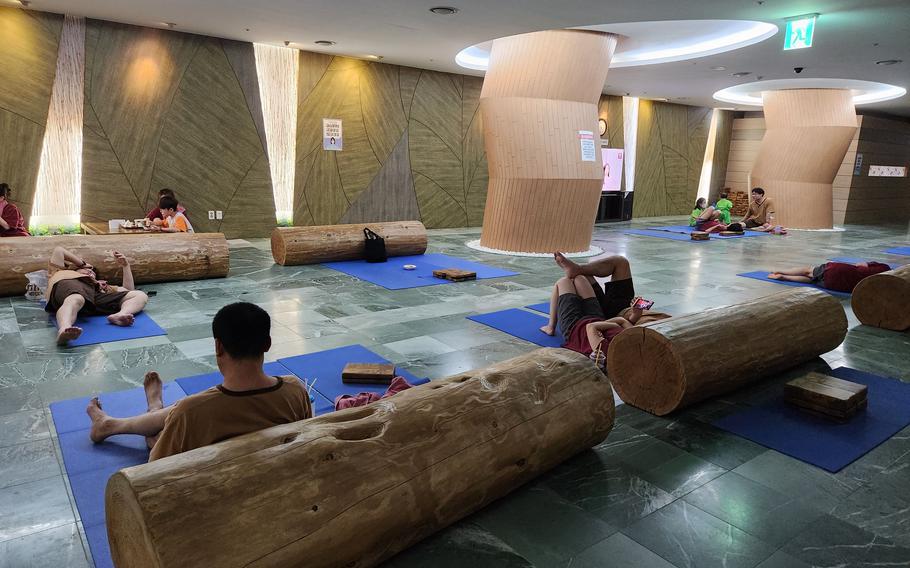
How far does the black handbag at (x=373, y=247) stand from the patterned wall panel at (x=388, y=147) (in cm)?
334

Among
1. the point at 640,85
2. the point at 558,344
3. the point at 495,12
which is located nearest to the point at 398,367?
the point at 558,344

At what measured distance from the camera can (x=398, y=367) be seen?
14.0 ft

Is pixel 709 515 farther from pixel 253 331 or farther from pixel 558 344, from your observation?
pixel 558 344

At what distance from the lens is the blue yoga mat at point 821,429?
10.1 feet

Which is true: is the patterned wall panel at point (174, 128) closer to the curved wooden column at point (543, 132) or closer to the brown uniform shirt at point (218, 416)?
the curved wooden column at point (543, 132)

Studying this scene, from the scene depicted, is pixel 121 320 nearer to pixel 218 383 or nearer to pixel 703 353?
pixel 218 383

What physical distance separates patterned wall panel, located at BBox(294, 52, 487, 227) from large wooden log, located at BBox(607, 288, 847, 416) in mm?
8855

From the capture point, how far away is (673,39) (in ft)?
32.7

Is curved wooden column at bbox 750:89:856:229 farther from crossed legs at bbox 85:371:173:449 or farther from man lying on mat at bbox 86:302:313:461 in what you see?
man lying on mat at bbox 86:302:313:461

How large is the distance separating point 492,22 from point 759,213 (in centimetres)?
961

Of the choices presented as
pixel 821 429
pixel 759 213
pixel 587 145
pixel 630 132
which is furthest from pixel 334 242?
pixel 630 132

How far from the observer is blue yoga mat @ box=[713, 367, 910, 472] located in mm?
3092

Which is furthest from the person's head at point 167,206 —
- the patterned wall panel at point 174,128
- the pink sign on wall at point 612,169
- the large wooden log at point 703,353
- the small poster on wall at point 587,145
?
the pink sign on wall at point 612,169

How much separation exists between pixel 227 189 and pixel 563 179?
18.8 feet
